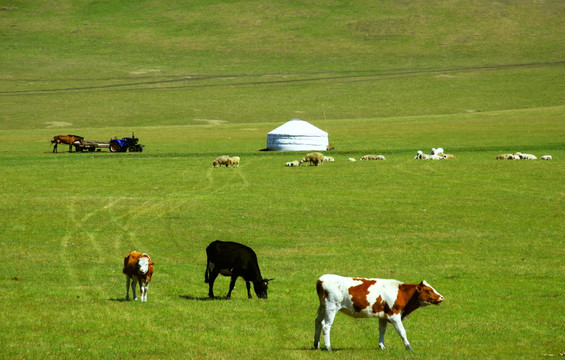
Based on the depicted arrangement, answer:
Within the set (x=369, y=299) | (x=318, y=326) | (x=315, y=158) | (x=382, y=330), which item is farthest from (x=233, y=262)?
(x=315, y=158)

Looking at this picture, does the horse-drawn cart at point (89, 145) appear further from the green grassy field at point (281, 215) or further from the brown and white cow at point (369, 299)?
the brown and white cow at point (369, 299)

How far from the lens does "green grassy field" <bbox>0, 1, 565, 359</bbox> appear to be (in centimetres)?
1248

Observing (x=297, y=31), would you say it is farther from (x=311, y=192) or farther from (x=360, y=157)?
(x=311, y=192)

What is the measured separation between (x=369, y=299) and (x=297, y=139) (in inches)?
2015

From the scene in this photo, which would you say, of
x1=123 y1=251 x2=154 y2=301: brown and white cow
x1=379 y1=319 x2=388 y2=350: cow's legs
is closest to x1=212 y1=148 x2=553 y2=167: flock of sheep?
x1=123 y1=251 x2=154 y2=301: brown and white cow

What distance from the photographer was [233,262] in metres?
14.6

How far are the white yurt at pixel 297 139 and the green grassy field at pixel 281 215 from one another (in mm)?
2373

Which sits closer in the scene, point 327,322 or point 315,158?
A: point 327,322

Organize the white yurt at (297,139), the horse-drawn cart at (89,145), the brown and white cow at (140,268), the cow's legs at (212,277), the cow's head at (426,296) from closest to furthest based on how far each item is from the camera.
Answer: the cow's head at (426,296)
the brown and white cow at (140,268)
the cow's legs at (212,277)
the horse-drawn cart at (89,145)
the white yurt at (297,139)

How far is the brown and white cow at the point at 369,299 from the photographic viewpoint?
10.7 meters

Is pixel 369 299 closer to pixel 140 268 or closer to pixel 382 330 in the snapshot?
pixel 382 330

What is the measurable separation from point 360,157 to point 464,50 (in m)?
94.4

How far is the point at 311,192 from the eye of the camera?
3312cm

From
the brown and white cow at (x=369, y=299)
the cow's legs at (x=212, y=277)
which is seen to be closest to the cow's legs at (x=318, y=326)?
the brown and white cow at (x=369, y=299)
